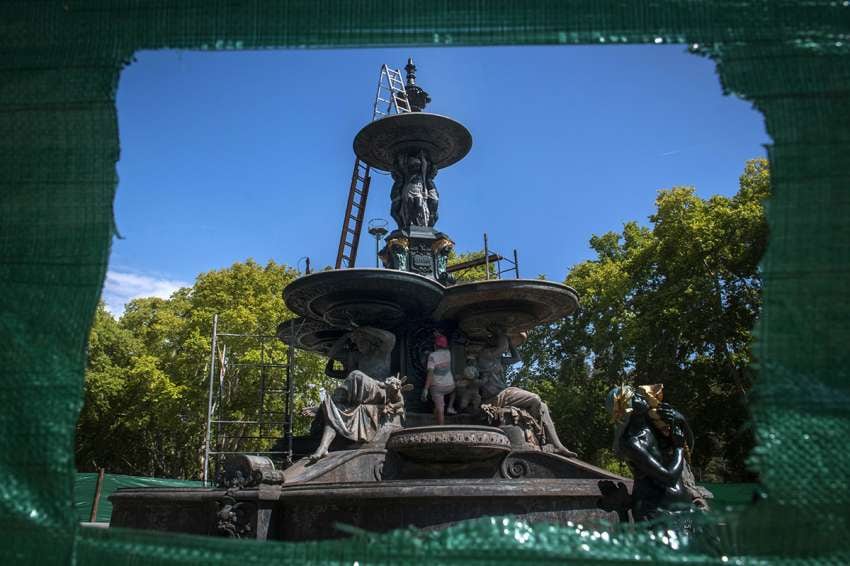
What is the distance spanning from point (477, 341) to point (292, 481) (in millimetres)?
4538

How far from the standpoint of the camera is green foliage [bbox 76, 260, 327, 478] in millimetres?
27656

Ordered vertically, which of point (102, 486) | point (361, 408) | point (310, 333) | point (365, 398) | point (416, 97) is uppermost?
point (416, 97)

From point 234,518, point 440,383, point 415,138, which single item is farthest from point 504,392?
point 415,138

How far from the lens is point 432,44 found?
2.29m

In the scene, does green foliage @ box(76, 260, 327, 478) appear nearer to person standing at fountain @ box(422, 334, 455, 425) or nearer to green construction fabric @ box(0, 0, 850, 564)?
person standing at fountain @ box(422, 334, 455, 425)

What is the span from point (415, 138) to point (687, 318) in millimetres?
14600

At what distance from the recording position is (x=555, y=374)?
3095 cm

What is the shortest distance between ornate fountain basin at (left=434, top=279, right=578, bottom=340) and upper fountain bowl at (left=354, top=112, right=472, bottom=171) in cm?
337

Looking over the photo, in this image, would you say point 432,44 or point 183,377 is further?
point 183,377

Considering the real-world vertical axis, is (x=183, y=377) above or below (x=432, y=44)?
above

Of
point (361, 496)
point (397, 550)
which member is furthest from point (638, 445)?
point (397, 550)

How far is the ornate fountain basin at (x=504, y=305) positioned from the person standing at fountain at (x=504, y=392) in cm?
29

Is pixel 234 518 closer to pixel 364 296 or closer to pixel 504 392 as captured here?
pixel 364 296

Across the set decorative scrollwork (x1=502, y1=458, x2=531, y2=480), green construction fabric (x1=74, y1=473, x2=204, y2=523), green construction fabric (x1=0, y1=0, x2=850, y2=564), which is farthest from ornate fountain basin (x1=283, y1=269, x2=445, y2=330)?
green construction fabric (x1=74, y1=473, x2=204, y2=523)
